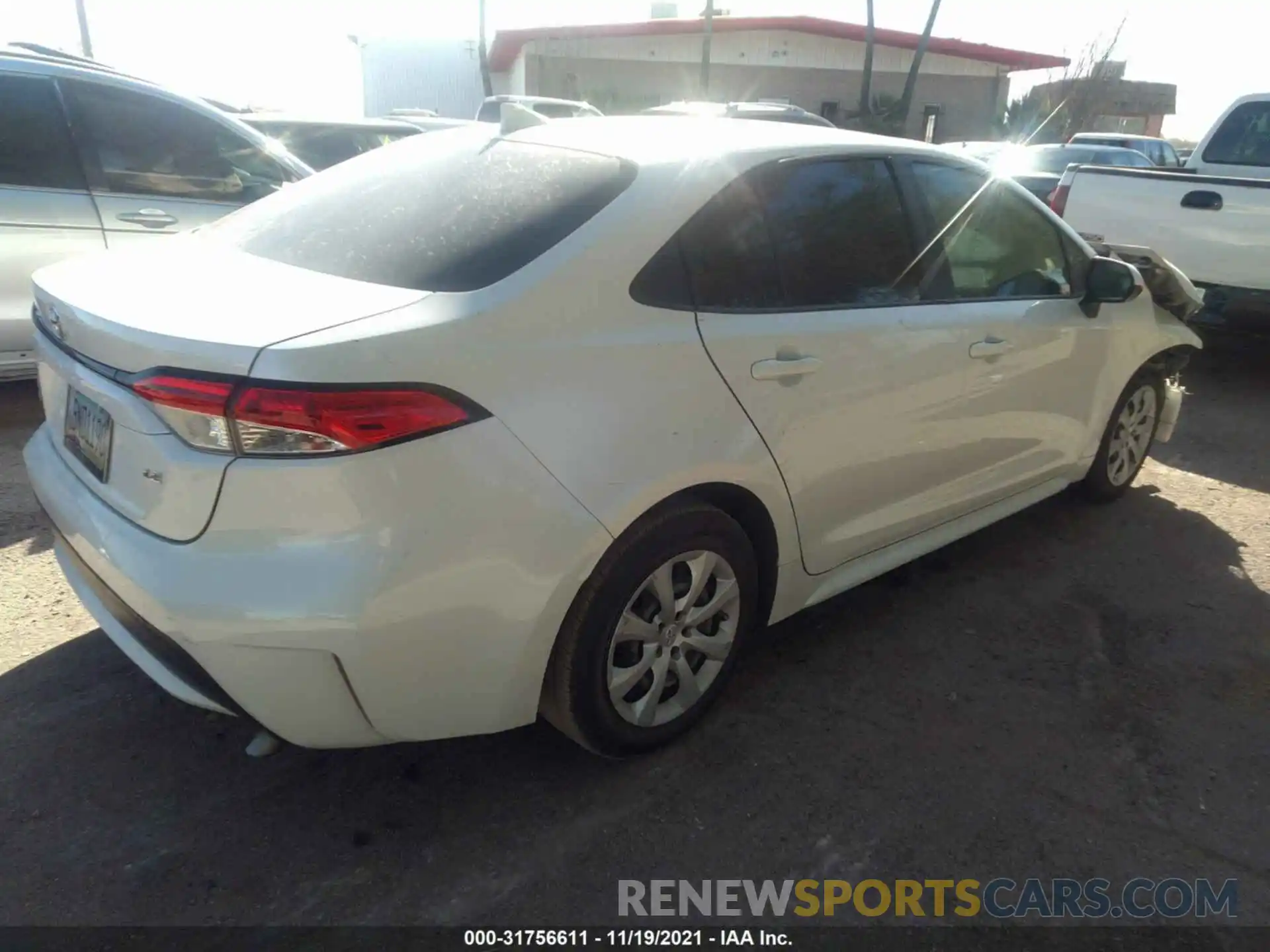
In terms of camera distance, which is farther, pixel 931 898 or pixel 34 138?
pixel 34 138

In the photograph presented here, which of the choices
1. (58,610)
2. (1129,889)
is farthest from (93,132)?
(1129,889)

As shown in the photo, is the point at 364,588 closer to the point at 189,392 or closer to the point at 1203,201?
the point at 189,392

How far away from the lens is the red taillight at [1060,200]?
710cm

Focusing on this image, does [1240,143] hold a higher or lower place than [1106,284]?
higher

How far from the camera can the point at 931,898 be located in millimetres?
2373

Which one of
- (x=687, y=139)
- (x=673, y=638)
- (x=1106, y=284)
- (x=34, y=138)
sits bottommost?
(x=673, y=638)

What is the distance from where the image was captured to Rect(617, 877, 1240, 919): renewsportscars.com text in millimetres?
2324

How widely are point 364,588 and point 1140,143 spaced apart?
22.2m

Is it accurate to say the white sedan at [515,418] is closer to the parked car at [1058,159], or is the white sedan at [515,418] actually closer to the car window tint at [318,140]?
the car window tint at [318,140]

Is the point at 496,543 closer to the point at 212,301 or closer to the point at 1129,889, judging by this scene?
the point at 212,301

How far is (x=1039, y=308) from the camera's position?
12.3ft

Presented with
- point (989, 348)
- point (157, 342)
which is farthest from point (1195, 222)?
point (157, 342)

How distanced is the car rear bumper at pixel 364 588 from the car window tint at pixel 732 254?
0.75 m

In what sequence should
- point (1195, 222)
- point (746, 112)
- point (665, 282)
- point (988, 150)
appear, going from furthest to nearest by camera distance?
point (988, 150) < point (746, 112) < point (1195, 222) < point (665, 282)
